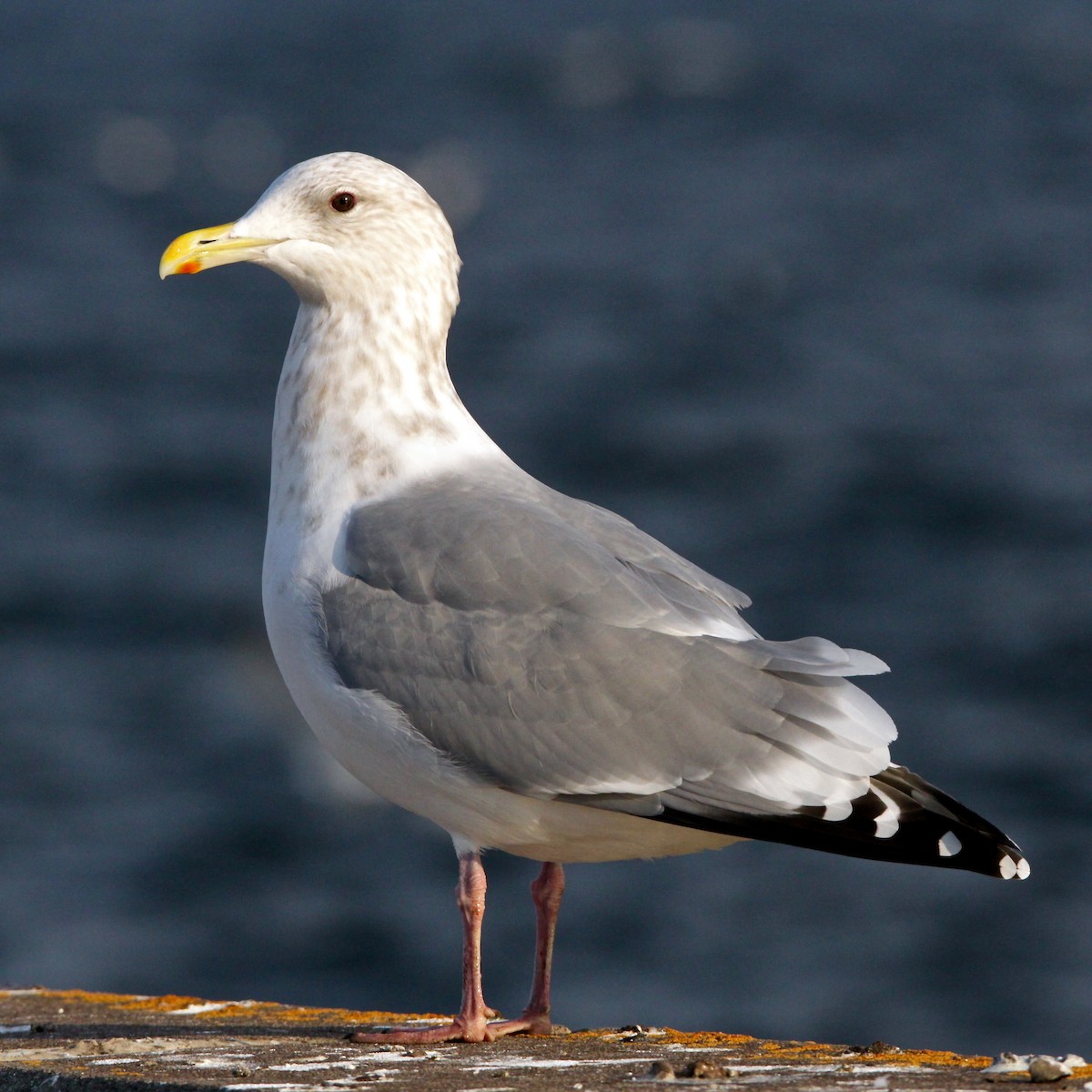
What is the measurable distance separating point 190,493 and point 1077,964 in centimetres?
1062

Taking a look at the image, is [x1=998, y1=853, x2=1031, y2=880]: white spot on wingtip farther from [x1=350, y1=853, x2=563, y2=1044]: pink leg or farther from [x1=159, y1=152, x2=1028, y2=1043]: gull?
[x1=350, y1=853, x2=563, y2=1044]: pink leg

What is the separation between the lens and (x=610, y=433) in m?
19.9

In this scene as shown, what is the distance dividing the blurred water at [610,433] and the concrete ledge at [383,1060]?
6877 mm

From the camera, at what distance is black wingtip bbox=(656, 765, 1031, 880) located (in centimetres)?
439

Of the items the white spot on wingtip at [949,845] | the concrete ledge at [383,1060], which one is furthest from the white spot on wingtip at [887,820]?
the concrete ledge at [383,1060]

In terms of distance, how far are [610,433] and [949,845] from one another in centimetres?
1562

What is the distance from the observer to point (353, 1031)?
15.3 feet

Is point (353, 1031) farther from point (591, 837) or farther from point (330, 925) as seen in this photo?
point (330, 925)

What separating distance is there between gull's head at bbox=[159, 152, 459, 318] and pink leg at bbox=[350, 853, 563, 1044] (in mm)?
1652

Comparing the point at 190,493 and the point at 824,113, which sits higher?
the point at 824,113

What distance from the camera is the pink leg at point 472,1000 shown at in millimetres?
4559

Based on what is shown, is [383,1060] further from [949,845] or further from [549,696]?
[949,845]

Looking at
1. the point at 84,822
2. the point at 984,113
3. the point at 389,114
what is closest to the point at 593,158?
the point at 389,114

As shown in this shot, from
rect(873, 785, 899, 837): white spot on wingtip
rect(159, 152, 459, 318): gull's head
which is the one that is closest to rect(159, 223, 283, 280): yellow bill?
rect(159, 152, 459, 318): gull's head
